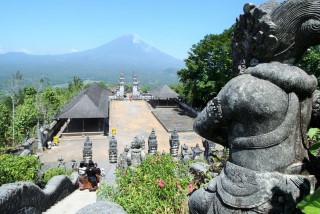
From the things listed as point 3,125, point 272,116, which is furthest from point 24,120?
point 272,116

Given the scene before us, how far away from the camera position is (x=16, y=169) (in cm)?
1072

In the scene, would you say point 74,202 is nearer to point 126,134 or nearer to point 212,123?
point 212,123

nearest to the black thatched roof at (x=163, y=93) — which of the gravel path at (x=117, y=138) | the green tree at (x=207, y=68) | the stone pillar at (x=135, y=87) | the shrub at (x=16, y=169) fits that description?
the gravel path at (x=117, y=138)

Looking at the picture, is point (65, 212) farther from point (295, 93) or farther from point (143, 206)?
point (295, 93)

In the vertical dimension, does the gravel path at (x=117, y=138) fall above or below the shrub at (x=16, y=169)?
below

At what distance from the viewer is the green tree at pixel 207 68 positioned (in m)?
28.6

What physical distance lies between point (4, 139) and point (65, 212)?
20.1 metres

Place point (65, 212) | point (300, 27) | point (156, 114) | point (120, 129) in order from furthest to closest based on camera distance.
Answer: point (156, 114), point (120, 129), point (65, 212), point (300, 27)

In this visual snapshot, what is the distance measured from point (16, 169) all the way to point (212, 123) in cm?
910

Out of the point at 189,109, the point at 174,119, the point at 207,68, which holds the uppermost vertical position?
the point at 207,68

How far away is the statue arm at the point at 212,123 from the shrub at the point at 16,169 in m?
8.83

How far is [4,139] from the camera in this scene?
26.5m

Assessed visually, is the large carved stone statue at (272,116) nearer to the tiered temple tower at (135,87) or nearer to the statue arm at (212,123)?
the statue arm at (212,123)

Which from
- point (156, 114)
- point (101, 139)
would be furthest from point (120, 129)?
point (156, 114)
